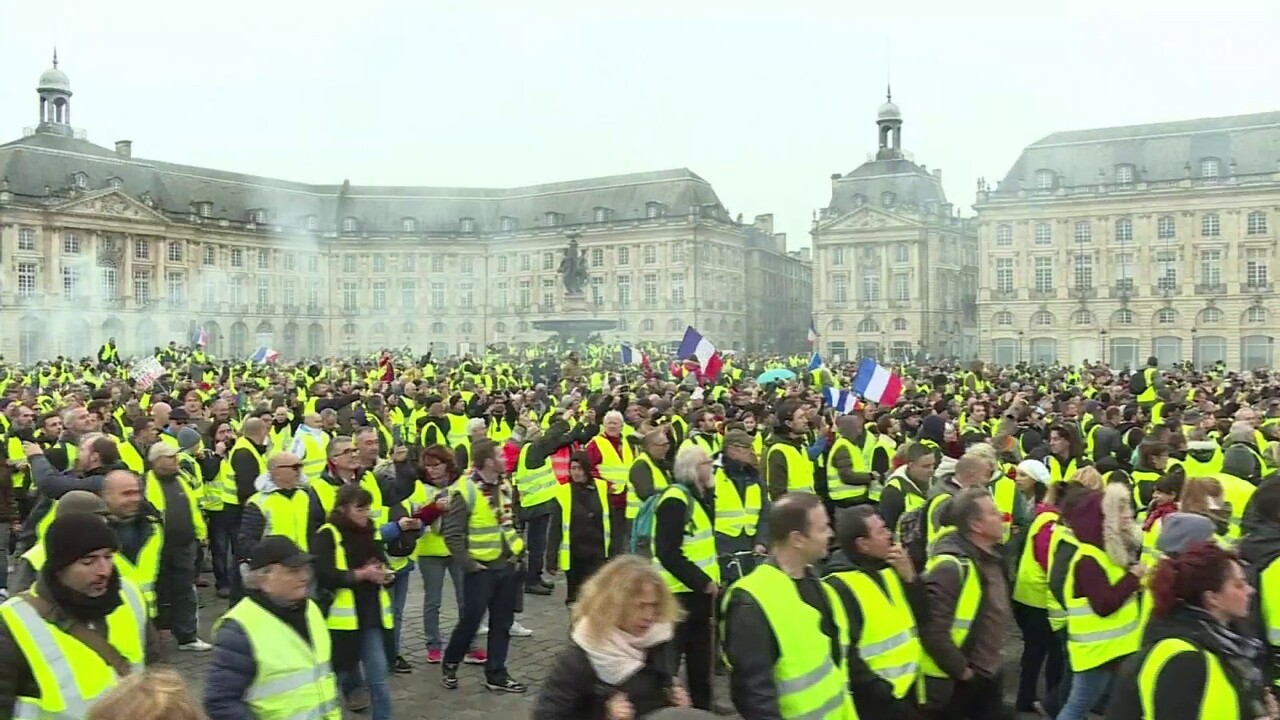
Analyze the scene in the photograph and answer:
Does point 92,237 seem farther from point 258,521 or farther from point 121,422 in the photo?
point 258,521

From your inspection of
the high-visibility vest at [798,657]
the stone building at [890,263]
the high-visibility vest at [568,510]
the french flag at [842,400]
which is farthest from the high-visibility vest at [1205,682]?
the stone building at [890,263]

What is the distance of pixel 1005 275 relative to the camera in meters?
73.2

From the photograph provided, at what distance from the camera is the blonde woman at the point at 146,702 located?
2666 mm

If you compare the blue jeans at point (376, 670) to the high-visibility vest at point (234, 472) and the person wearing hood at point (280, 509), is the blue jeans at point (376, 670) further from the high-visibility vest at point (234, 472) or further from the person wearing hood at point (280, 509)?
the high-visibility vest at point (234, 472)

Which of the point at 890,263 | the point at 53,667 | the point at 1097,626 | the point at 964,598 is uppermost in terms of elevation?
the point at 890,263

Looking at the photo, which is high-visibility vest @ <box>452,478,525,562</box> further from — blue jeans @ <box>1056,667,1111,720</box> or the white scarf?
the white scarf

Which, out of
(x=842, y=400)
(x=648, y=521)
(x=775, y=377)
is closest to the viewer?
(x=648, y=521)

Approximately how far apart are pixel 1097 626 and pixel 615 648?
3350 mm

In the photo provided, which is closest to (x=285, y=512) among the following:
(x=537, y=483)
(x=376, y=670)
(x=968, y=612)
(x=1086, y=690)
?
(x=376, y=670)

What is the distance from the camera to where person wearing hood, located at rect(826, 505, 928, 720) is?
4.64m

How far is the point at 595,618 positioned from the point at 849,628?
4.59ft

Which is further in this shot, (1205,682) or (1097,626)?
(1097,626)

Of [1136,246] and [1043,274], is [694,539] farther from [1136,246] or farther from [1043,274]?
[1043,274]

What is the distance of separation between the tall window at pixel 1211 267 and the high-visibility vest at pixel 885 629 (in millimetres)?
71503
